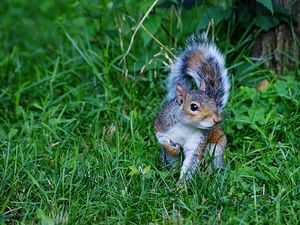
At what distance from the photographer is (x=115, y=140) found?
434cm

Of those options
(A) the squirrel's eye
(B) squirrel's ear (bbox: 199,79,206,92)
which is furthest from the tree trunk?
(A) the squirrel's eye

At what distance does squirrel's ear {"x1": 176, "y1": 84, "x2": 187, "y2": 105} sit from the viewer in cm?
387

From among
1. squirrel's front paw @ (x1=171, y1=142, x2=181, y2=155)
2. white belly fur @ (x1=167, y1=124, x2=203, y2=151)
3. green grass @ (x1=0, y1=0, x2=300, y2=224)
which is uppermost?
white belly fur @ (x1=167, y1=124, x2=203, y2=151)

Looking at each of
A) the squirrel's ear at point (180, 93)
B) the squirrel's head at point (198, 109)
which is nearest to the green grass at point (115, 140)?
the squirrel's head at point (198, 109)

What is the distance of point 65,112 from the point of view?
185 inches

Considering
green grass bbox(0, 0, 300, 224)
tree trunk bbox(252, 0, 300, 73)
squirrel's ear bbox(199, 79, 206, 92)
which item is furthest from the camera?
tree trunk bbox(252, 0, 300, 73)

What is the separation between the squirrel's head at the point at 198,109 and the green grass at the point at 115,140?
0.90ft

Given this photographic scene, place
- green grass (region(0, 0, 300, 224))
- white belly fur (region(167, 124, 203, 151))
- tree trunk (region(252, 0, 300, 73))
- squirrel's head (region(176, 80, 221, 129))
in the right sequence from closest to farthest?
green grass (region(0, 0, 300, 224)), squirrel's head (region(176, 80, 221, 129)), white belly fur (region(167, 124, 203, 151)), tree trunk (region(252, 0, 300, 73))

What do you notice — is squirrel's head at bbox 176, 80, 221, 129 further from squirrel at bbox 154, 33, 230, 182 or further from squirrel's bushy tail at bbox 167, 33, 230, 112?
squirrel's bushy tail at bbox 167, 33, 230, 112

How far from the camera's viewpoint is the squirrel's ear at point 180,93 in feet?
12.7

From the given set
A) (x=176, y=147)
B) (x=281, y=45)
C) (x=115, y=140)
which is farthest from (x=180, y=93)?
(x=281, y=45)

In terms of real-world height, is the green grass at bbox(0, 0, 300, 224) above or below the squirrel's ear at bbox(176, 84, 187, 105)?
below

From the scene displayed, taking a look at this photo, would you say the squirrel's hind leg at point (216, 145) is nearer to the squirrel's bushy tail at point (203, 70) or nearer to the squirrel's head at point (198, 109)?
the squirrel's bushy tail at point (203, 70)

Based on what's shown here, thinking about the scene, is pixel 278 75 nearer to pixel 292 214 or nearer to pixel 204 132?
pixel 204 132
